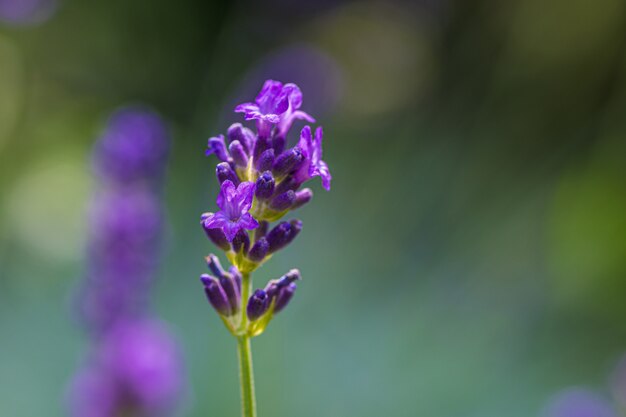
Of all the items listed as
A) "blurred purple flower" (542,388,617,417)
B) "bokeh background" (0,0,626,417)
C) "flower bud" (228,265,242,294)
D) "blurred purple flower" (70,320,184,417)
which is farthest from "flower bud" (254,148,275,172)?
"bokeh background" (0,0,626,417)

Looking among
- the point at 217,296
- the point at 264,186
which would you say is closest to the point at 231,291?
the point at 217,296

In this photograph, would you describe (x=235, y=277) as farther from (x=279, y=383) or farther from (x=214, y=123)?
(x=214, y=123)

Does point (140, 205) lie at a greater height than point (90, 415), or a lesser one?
greater

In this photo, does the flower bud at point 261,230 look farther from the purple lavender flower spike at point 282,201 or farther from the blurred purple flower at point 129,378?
the blurred purple flower at point 129,378

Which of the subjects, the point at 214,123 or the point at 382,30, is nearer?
the point at 214,123

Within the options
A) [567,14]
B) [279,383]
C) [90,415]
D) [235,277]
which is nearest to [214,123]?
[279,383]

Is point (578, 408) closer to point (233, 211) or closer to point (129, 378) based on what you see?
point (129, 378)
